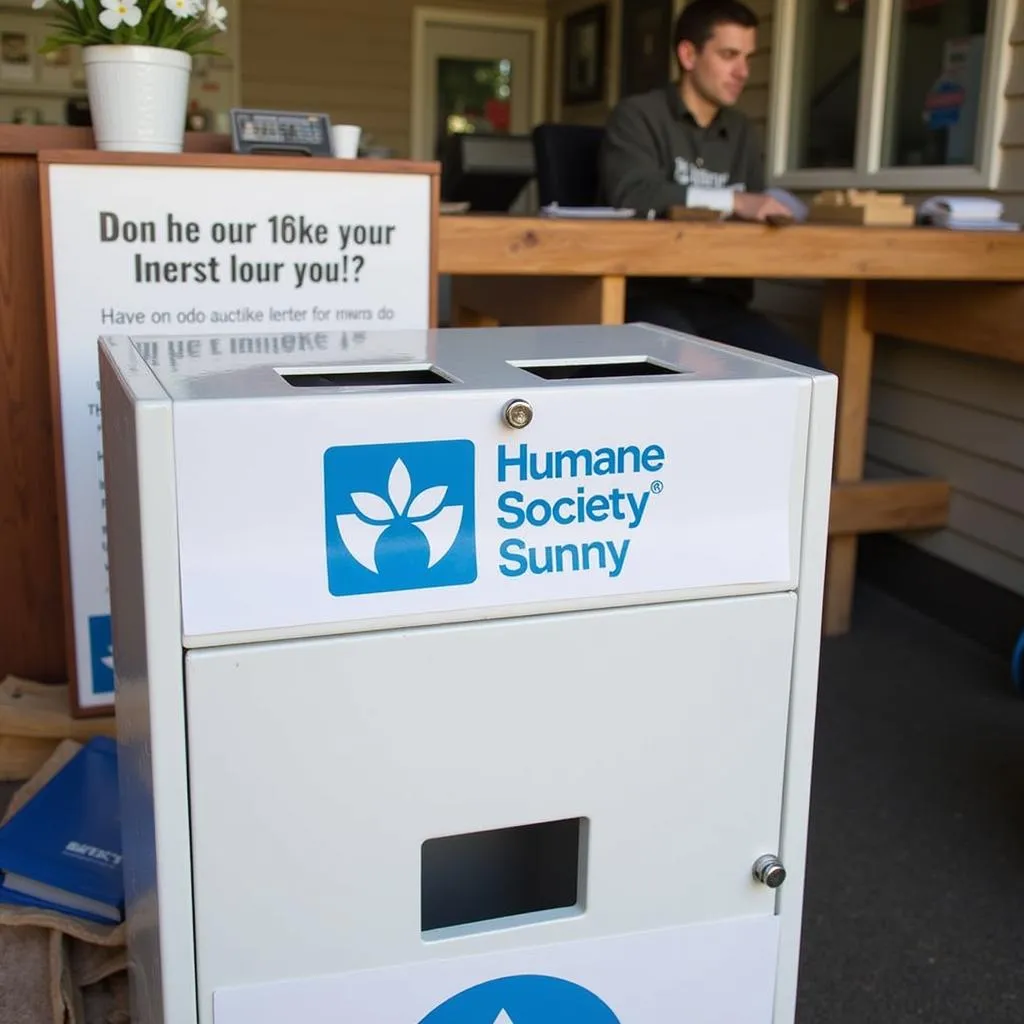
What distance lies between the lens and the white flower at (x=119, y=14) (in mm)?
1975

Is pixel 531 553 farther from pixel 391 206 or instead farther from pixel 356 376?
pixel 391 206

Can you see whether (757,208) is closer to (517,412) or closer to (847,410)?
(847,410)

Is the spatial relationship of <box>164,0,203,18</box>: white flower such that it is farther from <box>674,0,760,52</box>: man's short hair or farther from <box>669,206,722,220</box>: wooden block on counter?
<box>674,0,760,52</box>: man's short hair

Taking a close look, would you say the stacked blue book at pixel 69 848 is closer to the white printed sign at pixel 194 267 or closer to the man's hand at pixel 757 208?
the white printed sign at pixel 194 267

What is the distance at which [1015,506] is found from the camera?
10.6ft

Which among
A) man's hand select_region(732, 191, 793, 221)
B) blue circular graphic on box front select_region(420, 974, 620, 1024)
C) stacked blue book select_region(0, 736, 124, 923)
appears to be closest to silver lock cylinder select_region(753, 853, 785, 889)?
blue circular graphic on box front select_region(420, 974, 620, 1024)

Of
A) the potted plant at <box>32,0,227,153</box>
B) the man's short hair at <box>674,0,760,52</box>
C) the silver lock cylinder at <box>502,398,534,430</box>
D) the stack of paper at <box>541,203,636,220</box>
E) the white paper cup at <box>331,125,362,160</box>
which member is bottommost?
the silver lock cylinder at <box>502,398,534,430</box>

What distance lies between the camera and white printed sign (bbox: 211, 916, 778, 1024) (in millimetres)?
1082

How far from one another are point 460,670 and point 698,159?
2715 mm

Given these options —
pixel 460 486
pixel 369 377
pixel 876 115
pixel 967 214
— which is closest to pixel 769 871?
pixel 460 486

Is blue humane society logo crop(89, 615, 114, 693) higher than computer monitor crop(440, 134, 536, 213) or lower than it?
lower

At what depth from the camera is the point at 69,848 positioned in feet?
5.90

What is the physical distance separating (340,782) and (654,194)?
2.35m

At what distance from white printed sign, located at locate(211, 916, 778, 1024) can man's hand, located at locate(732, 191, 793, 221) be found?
177 cm
